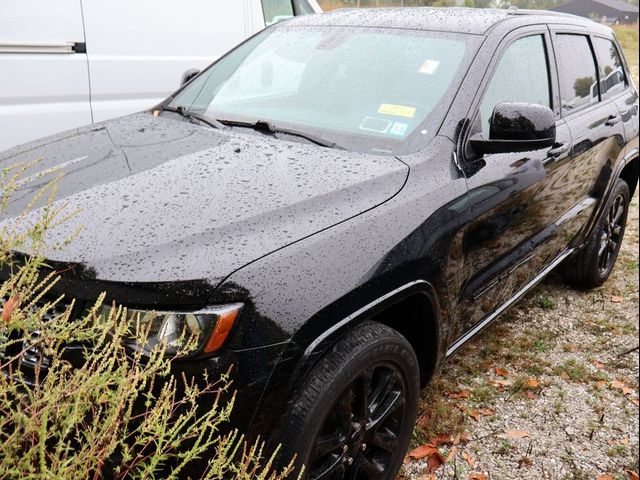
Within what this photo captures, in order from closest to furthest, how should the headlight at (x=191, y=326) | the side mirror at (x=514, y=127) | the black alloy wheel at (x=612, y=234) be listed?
the headlight at (x=191, y=326) → the side mirror at (x=514, y=127) → the black alloy wheel at (x=612, y=234)

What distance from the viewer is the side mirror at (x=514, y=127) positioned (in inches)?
98.4

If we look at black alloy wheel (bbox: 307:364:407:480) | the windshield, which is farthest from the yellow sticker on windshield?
black alloy wheel (bbox: 307:364:407:480)

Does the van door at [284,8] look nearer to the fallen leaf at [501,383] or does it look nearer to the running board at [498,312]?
the running board at [498,312]

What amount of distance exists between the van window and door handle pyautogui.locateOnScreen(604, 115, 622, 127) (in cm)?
277

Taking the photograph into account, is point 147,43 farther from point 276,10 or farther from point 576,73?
point 576,73

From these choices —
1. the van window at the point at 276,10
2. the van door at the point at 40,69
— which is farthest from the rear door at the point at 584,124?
the van door at the point at 40,69

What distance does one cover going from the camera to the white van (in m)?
3.92

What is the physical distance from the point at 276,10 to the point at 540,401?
13.4 ft

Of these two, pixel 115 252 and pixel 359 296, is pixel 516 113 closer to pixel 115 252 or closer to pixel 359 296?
pixel 359 296

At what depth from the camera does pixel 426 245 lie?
7.29ft

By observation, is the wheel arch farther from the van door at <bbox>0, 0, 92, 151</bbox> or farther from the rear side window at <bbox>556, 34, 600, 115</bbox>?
the van door at <bbox>0, 0, 92, 151</bbox>

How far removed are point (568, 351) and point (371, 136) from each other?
2036 millimetres

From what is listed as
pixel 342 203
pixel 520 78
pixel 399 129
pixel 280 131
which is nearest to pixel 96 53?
pixel 280 131

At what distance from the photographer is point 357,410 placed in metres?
2.12
